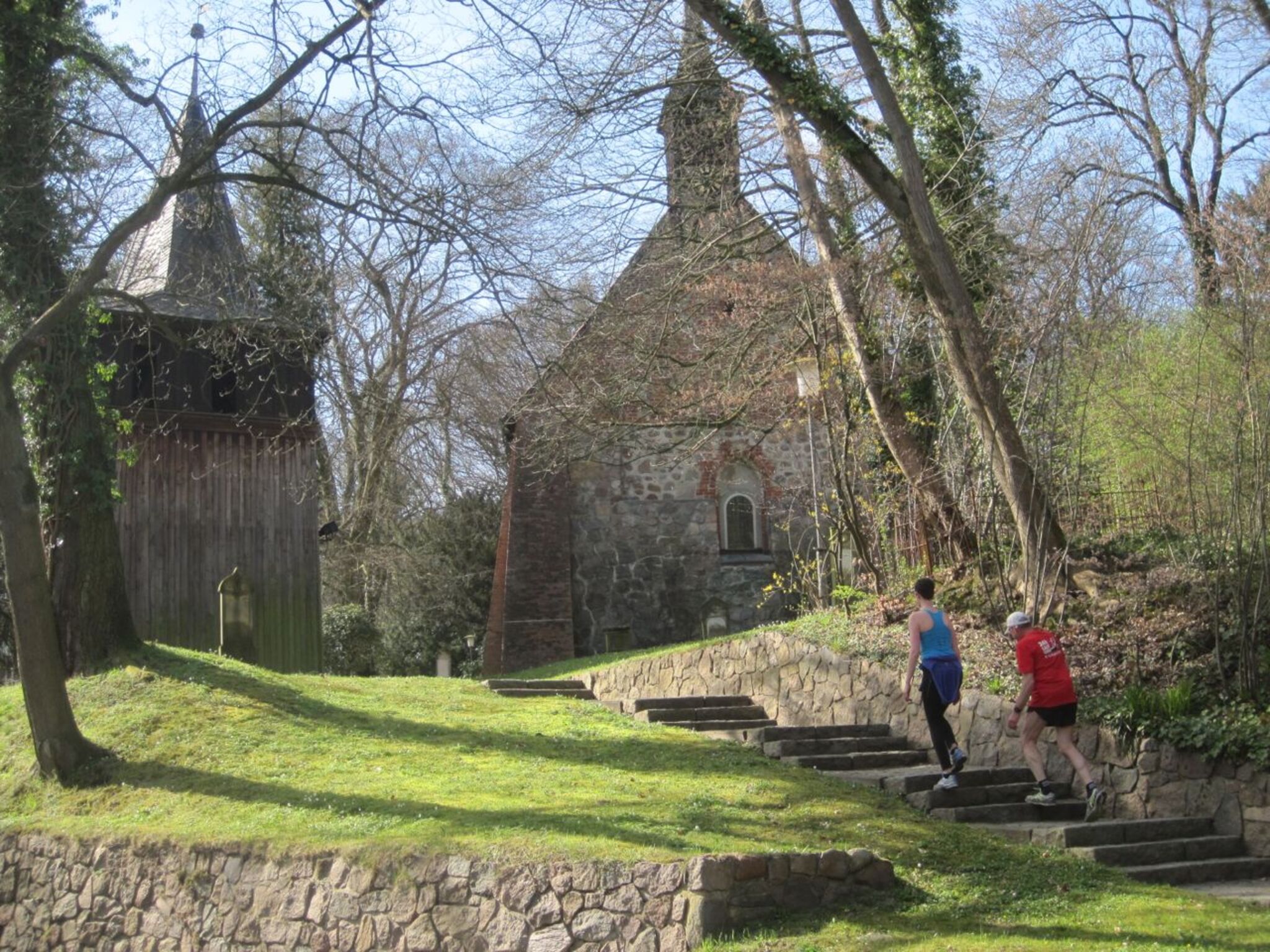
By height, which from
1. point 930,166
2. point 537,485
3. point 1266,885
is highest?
point 930,166

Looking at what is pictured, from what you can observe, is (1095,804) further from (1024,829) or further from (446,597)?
(446,597)

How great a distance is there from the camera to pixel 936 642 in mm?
10789

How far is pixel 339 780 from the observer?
11.1 metres

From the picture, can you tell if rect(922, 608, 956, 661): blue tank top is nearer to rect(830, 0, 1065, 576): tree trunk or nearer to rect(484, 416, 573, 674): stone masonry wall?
rect(830, 0, 1065, 576): tree trunk

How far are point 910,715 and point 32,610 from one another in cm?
847

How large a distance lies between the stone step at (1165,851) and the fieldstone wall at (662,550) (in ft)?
50.7

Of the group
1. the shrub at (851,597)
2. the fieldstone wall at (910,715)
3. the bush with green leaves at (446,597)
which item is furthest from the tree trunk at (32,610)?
the bush with green leaves at (446,597)

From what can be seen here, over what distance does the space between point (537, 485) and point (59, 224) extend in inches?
467

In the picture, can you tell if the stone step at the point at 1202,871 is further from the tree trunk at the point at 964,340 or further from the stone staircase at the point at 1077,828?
the tree trunk at the point at 964,340

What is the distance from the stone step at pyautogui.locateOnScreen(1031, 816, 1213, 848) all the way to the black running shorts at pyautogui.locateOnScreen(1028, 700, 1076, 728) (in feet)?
2.55

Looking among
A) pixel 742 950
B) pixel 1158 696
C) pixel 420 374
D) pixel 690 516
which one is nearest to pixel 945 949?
pixel 742 950

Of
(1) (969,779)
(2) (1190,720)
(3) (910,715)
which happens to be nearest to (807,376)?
(3) (910,715)

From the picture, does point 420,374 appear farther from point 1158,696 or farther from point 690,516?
point 1158,696

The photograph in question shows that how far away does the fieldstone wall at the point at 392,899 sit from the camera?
309 inches
